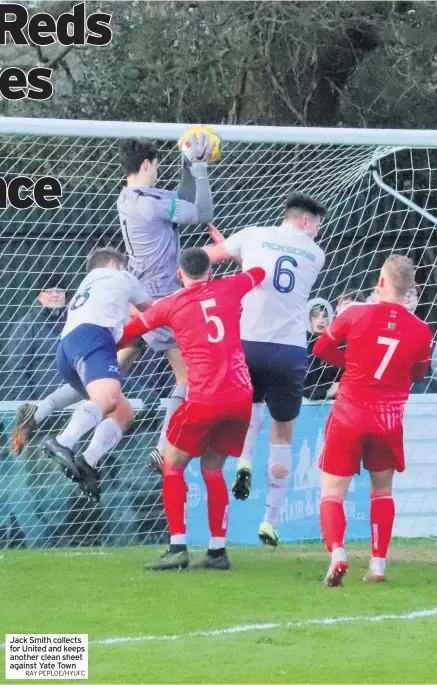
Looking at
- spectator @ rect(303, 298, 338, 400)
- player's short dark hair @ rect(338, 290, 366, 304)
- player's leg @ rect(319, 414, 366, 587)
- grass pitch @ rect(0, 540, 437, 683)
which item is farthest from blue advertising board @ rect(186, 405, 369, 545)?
player's leg @ rect(319, 414, 366, 587)

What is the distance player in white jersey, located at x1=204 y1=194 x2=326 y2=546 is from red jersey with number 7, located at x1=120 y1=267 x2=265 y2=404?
1.30ft

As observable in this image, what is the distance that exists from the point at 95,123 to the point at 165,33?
21.9 ft

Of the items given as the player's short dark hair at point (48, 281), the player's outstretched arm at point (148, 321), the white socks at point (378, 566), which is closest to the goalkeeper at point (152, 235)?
the player's outstretched arm at point (148, 321)

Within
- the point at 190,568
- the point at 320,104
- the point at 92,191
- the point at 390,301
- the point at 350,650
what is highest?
the point at 320,104

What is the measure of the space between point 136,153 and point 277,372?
1.77 m

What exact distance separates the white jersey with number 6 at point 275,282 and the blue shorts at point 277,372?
56 millimetres

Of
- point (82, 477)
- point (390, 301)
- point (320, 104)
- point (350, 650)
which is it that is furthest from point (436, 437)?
point (320, 104)

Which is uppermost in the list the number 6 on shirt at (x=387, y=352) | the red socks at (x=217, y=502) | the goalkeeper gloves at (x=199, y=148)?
the goalkeeper gloves at (x=199, y=148)

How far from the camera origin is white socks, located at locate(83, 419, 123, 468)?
8156 mm

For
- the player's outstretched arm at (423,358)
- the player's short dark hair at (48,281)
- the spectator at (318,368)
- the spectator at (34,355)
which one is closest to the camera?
the player's outstretched arm at (423,358)

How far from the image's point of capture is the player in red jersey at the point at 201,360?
8109 millimetres

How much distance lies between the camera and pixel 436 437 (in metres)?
10.7

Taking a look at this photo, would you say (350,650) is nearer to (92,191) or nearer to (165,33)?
(92,191)

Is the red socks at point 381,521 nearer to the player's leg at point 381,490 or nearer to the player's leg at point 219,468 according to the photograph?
the player's leg at point 381,490
